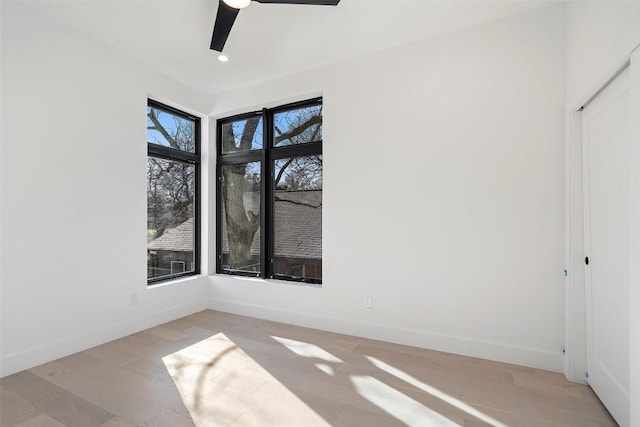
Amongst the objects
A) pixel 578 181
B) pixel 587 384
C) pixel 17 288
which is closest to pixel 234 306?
pixel 17 288

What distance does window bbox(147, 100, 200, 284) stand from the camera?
3691 mm

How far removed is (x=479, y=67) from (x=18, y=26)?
12.7 ft

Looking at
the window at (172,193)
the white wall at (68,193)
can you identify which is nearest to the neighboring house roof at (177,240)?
the window at (172,193)

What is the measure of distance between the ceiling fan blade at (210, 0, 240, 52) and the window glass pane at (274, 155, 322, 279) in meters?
1.61

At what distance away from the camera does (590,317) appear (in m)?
2.21

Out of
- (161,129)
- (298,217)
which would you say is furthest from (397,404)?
(161,129)

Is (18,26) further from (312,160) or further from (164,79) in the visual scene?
(312,160)

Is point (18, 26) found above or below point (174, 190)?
above

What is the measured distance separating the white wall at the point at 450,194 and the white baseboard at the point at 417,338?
1cm

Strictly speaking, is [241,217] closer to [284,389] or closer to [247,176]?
[247,176]

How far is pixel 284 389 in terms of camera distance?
86.8 inches

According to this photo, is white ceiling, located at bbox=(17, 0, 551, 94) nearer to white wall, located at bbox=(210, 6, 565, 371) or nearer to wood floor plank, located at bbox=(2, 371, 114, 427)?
white wall, located at bbox=(210, 6, 565, 371)

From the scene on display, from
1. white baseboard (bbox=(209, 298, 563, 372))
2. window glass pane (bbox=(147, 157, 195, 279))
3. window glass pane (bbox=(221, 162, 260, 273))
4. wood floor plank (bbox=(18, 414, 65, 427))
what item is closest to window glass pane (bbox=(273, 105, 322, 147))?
window glass pane (bbox=(221, 162, 260, 273))

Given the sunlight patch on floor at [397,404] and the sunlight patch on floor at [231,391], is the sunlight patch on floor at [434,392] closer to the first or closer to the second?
the sunlight patch on floor at [397,404]
